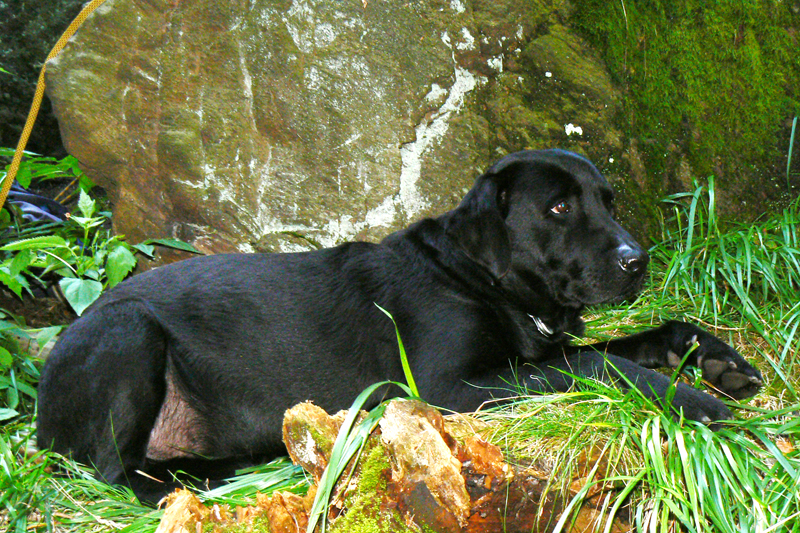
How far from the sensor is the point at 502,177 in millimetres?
3248

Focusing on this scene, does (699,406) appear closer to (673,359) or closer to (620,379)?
(620,379)

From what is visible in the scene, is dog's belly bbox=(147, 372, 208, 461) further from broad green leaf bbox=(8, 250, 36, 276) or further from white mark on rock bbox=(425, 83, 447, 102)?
white mark on rock bbox=(425, 83, 447, 102)

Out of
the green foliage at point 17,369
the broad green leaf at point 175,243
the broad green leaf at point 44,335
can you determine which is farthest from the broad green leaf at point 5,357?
the broad green leaf at point 175,243

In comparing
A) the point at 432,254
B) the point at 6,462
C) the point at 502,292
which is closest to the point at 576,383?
the point at 502,292

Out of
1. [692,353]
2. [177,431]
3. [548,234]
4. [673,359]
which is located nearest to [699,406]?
[692,353]

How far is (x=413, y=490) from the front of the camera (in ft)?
6.57

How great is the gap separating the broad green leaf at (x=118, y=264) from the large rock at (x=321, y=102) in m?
0.45

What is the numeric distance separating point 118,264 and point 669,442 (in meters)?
3.03

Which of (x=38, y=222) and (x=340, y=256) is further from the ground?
(x=340, y=256)

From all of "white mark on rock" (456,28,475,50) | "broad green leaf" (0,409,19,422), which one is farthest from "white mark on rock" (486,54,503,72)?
"broad green leaf" (0,409,19,422)

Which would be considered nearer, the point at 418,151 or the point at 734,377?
the point at 734,377

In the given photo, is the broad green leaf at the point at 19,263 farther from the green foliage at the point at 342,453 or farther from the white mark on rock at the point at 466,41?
the white mark on rock at the point at 466,41

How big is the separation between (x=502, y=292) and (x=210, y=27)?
96.7 inches

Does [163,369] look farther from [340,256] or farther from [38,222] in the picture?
[38,222]
